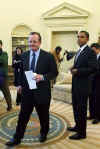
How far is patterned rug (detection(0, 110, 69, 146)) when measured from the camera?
102 inches

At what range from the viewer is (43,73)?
7.29 ft

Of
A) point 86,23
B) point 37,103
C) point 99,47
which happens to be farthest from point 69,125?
point 86,23

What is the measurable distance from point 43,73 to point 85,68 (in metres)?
0.54

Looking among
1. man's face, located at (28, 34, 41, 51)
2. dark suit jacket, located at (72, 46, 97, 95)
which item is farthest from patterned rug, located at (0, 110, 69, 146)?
man's face, located at (28, 34, 41, 51)

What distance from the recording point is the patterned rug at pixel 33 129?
2580mm

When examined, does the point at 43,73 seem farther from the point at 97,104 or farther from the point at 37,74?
the point at 97,104

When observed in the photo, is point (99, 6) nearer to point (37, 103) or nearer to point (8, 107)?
point (8, 107)

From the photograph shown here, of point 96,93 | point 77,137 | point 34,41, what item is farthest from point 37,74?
point 96,93

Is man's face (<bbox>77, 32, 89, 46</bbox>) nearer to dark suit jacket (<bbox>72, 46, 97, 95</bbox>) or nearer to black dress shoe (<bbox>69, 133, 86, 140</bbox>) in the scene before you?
dark suit jacket (<bbox>72, 46, 97, 95</bbox>)

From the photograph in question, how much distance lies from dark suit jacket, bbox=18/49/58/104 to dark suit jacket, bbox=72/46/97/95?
34 centimetres

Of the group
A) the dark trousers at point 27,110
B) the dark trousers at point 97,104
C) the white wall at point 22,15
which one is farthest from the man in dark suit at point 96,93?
the white wall at point 22,15

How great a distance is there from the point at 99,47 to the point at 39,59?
1347mm

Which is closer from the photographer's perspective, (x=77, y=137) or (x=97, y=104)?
(x=77, y=137)

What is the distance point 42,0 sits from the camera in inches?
253
